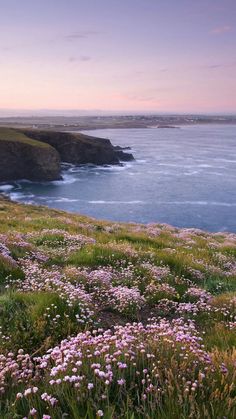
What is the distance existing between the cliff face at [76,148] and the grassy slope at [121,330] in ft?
412

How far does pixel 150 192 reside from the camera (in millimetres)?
86312

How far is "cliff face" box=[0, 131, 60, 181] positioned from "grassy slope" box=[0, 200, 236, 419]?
3802 inches

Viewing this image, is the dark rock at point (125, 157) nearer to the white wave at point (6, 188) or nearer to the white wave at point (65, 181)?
the white wave at point (65, 181)

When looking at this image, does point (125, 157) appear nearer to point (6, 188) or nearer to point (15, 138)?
point (15, 138)

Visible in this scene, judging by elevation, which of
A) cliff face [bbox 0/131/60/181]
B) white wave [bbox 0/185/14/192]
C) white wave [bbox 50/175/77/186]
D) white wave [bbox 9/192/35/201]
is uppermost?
cliff face [bbox 0/131/60/181]

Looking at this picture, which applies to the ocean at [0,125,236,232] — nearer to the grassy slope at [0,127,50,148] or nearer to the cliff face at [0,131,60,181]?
the cliff face at [0,131,60,181]

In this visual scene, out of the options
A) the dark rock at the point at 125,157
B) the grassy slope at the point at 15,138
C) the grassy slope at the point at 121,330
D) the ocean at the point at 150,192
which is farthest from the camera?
the dark rock at the point at 125,157

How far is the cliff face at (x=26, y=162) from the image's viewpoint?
106938 millimetres

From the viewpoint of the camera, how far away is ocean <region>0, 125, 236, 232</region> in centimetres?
6625

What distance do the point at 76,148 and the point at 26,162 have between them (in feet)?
101

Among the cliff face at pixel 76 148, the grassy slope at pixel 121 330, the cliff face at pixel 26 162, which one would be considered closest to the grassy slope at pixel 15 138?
the cliff face at pixel 26 162

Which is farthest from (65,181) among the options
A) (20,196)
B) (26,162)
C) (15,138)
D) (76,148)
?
(76,148)

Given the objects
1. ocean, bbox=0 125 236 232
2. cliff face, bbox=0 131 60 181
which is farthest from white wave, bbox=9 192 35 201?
cliff face, bbox=0 131 60 181

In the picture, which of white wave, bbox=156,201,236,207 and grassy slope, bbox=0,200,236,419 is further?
white wave, bbox=156,201,236,207
